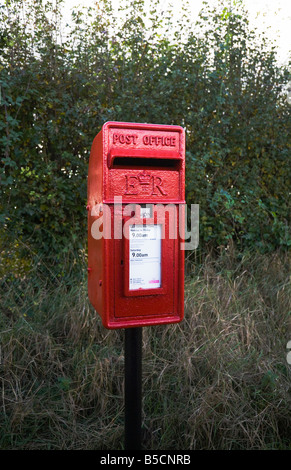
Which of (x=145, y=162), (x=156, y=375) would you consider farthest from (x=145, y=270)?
(x=156, y=375)

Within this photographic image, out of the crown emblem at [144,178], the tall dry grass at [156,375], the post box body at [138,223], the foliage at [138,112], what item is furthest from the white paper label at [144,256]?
the foliage at [138,112]

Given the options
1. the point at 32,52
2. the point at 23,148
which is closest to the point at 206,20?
the point at 32,52

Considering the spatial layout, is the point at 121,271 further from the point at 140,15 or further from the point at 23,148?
the point at 140,15

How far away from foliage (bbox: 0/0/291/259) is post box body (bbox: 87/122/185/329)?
1.79 m

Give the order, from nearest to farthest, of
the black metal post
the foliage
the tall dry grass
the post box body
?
the post box body < the black metal post < the tall dry grass < the foliage

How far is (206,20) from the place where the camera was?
159 inches

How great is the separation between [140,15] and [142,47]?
329 millimetres

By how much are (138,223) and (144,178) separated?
0.22 meters

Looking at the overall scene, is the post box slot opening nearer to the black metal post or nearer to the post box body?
the post box body

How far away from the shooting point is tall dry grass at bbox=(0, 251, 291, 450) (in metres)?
2.22

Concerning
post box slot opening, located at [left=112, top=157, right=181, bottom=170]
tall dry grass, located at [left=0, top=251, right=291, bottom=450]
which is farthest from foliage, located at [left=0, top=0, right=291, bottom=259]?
post box slot opening, located at [left=112, top=157, right=181, bottom=170]

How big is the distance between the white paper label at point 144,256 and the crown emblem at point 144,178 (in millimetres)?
209

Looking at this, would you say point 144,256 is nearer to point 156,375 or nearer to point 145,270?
point 145,270

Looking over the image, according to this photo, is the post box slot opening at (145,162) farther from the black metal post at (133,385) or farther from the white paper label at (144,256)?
the black metal post at (133,385)
